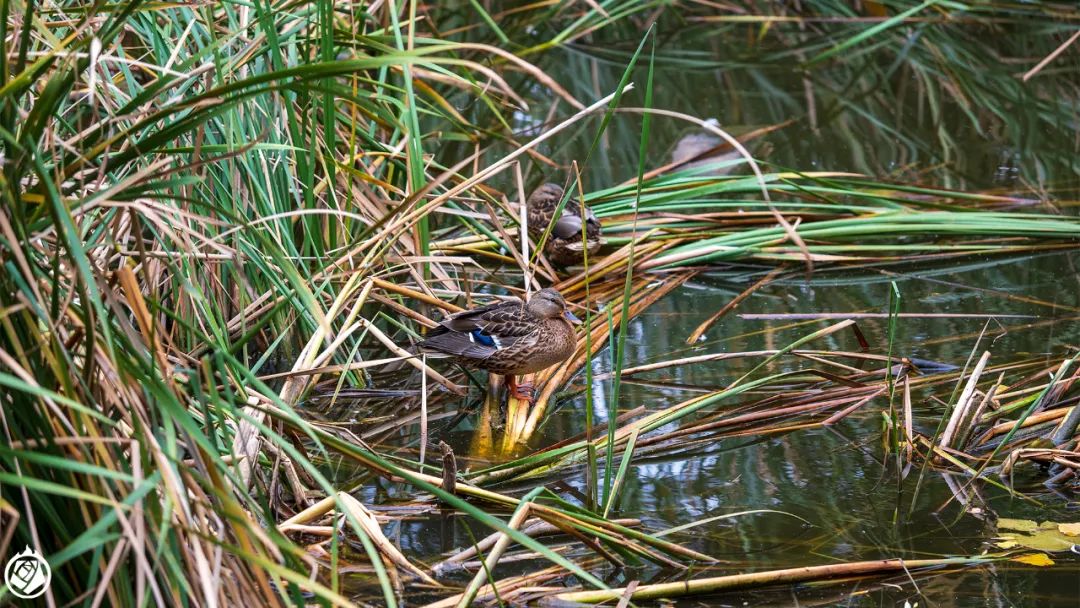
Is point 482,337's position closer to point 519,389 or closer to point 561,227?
point 519,389

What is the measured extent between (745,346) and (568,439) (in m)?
1.10

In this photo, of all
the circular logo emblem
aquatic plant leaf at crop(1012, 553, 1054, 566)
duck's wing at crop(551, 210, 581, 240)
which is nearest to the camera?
the circular logo emblem

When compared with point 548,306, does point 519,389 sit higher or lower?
lower

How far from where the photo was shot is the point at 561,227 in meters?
5.16

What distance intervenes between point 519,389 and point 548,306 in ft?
1.10

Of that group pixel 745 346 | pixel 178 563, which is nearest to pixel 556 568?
pixel 178 563

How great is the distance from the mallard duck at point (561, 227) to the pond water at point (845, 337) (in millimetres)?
481

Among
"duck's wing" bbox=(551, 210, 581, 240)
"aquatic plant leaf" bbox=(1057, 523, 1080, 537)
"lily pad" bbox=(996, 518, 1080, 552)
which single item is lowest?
"lily pad" bbox=(996, 518, 1080, 552)

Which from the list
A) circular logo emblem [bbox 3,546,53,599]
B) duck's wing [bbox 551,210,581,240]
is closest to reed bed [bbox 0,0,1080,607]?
circular logo emblem [bbox 3,546,53,599]

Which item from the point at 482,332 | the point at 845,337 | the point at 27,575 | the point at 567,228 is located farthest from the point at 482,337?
the point at 27,575

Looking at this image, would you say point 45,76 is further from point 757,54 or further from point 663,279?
point 757,54

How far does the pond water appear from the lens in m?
3.02

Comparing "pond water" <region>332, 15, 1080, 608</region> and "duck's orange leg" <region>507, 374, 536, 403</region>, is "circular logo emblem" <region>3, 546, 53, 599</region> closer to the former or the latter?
"pond water" <region>332, 15, 1080, 608</region>

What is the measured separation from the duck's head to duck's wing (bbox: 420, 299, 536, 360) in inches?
2.1
